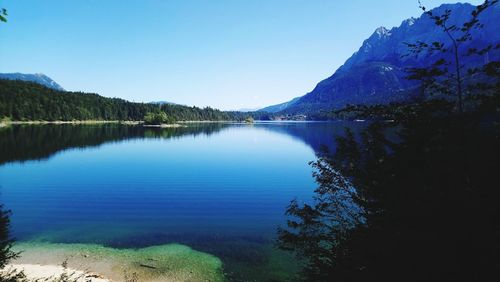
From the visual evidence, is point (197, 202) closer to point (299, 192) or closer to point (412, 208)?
point (299, 192)

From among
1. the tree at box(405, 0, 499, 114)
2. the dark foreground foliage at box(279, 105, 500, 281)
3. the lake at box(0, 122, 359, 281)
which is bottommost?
the lake at box(0, 122, 359, 281)

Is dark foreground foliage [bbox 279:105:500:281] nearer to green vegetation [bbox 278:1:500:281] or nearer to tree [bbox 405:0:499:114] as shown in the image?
green vegetation [bbox 278:1:500:281]

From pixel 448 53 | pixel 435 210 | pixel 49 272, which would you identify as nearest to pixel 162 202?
pixel 49 272

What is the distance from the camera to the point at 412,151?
1148 centimetres

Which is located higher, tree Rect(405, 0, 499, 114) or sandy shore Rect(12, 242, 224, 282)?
tree Rect(405, 0, 499, 114)

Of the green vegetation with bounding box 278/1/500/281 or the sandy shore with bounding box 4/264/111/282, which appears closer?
the green vegetation with bounding box 278/1/500/281

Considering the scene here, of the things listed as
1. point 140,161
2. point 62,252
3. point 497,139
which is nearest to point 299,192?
point 62,252

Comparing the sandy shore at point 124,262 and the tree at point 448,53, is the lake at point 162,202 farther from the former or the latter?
the tree at point 448,53

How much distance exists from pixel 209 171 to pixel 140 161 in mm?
23129

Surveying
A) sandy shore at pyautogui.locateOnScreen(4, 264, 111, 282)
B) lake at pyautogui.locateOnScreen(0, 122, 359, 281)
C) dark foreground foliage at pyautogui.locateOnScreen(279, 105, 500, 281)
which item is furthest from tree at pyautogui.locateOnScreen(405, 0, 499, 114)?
sandy shore at pyautogui.locateOnScreen(4, 264, 111, 282)

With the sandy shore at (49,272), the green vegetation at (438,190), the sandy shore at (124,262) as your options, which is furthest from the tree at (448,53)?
the sandy shore at (49,272)

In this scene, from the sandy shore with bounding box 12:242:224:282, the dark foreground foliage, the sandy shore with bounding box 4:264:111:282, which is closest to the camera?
the dark foreground foliage

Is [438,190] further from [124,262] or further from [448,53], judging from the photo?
[124,262]

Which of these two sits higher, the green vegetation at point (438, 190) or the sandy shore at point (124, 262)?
the green vegetation at point (438, 190)
